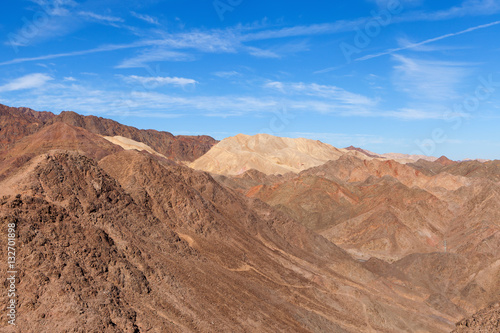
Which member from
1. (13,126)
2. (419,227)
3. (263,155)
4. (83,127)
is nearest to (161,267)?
(419,227)

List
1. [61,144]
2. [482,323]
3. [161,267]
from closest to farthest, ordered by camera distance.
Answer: [482,323] → [161,267] → [61,144]

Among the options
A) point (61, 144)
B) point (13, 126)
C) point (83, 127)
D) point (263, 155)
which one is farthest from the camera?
point (83, 127)

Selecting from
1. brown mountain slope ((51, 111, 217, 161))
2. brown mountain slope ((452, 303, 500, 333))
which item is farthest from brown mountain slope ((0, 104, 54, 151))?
brown mountain slope ((452, 303, 500, 333))

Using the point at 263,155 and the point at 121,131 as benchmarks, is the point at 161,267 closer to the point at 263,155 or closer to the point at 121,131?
the point at 263,155

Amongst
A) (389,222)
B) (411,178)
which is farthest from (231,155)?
(389,222)

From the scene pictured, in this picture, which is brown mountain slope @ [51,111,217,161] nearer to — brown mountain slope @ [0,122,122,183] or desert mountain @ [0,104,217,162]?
desert mountain @ [0,104,217,162]

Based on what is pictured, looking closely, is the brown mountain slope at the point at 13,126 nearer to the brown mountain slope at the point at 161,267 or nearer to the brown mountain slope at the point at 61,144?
the brown mountain slope at the point at 61,144

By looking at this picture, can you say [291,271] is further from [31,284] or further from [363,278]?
[31,284]

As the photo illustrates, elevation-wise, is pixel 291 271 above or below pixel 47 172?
below

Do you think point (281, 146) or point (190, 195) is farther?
point (281, 146)
